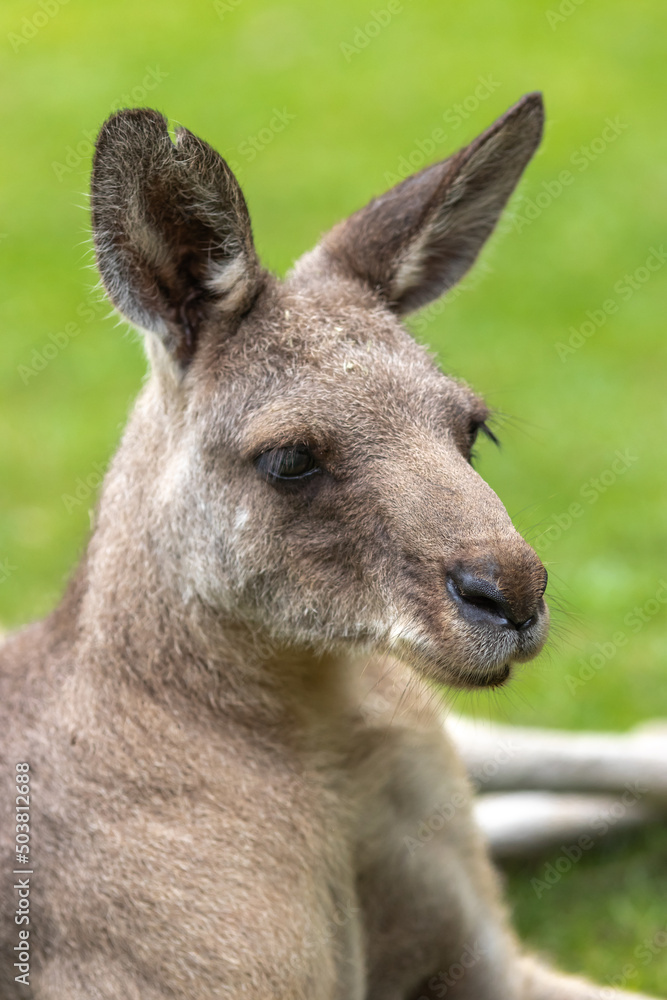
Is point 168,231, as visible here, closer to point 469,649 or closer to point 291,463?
point 291,463

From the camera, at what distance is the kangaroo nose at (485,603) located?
3324mm

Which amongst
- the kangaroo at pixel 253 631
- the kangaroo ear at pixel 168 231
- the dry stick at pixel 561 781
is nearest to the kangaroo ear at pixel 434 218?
the kangaroo at pixel 253 631

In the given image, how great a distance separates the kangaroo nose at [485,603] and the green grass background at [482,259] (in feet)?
2.04

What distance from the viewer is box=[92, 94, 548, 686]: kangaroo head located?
345 cm

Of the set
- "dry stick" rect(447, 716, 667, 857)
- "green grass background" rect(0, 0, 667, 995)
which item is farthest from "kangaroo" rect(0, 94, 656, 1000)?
"dry stick" rect(447, 716, 667, 857)

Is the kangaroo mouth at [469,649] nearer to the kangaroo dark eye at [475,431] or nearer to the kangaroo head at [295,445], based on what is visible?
the kangaroo head at [295,445]

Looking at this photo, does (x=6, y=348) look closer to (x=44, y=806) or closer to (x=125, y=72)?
(x=125, y=72)

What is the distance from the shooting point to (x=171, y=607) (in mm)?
3949

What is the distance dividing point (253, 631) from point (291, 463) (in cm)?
55

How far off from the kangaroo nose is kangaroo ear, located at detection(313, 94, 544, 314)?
1.26 m

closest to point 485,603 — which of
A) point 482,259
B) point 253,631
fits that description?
point 253,631

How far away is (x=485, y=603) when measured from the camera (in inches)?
133

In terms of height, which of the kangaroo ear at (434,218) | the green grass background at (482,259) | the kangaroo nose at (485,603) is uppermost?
the green grass background at (482,259)

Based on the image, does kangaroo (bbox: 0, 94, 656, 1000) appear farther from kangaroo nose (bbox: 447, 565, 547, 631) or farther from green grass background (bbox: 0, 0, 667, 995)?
green grass background (bbox: 0, 0, 667, 995)
